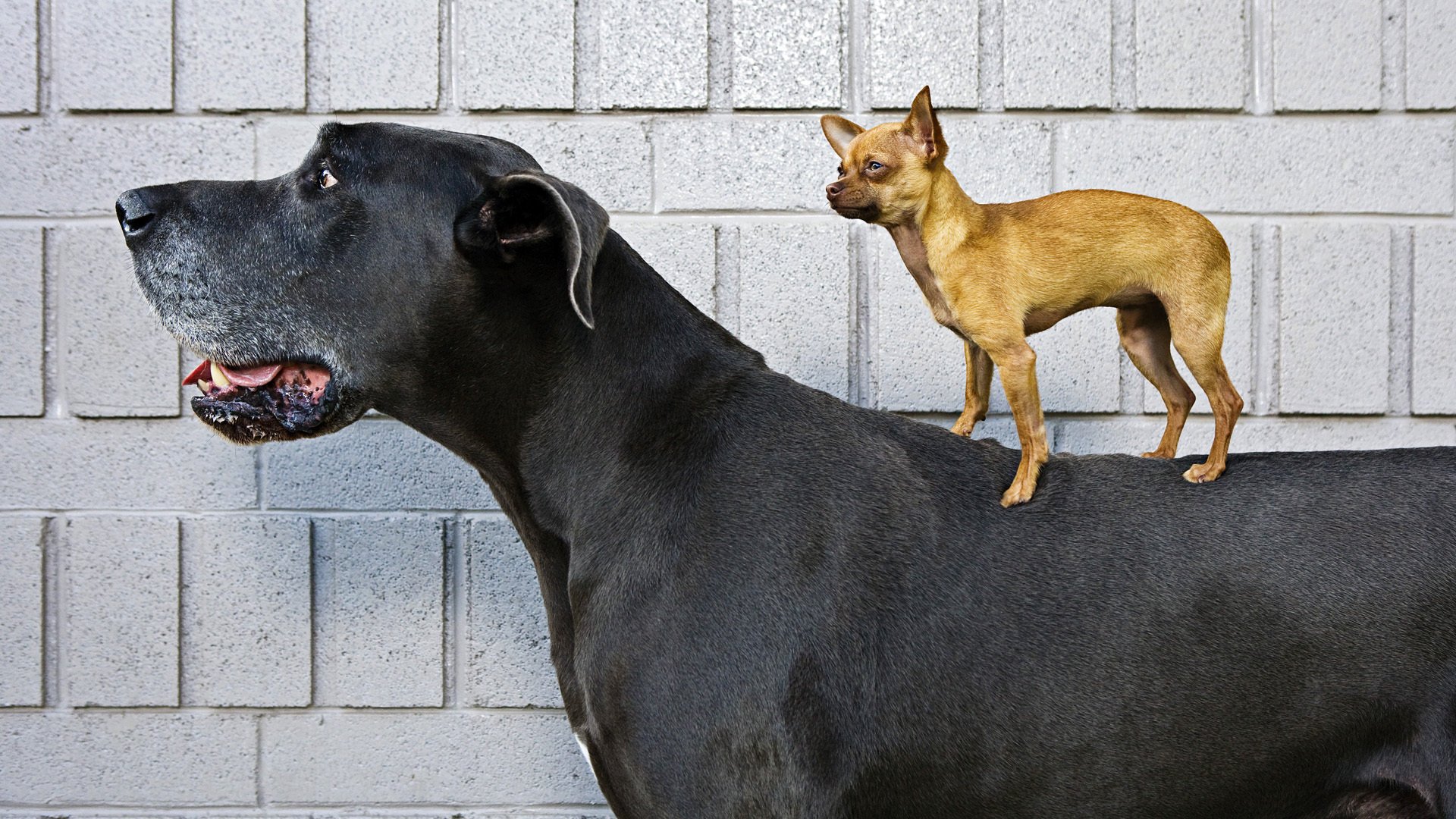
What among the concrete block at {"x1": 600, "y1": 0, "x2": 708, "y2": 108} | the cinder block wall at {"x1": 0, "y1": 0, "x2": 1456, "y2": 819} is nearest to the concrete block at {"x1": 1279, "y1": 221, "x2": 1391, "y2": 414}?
the cinder block wall at {"x1": 0, "y1": 0, "x2": 1456, "y2": 819}

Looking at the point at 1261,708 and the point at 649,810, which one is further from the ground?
the point at 1261,708

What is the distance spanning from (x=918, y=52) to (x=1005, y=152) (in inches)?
16.4

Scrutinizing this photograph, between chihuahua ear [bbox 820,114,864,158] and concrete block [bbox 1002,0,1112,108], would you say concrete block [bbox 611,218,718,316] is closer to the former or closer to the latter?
concrete block [bbox 1002,0,1112,108]

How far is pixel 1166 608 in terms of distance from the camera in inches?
71.4

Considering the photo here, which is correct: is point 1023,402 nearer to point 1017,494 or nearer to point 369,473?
point 1017,494

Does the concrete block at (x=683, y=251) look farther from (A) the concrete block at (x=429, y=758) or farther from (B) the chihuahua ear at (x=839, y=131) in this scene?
(A) the concrete block at (x=429, y=758)

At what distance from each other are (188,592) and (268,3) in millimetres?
1890

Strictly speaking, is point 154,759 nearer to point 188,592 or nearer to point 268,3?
point 188,592

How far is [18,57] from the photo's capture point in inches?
131

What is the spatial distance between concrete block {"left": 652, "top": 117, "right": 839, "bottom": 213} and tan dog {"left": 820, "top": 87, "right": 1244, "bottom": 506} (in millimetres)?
Answer: 1362

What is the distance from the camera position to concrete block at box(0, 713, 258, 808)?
332cm

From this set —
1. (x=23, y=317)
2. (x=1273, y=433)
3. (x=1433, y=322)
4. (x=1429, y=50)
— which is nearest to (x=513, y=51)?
(x=23, y=317)

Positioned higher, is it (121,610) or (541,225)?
(541,225)

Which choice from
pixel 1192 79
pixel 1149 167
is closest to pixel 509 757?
pixel 1149 167
